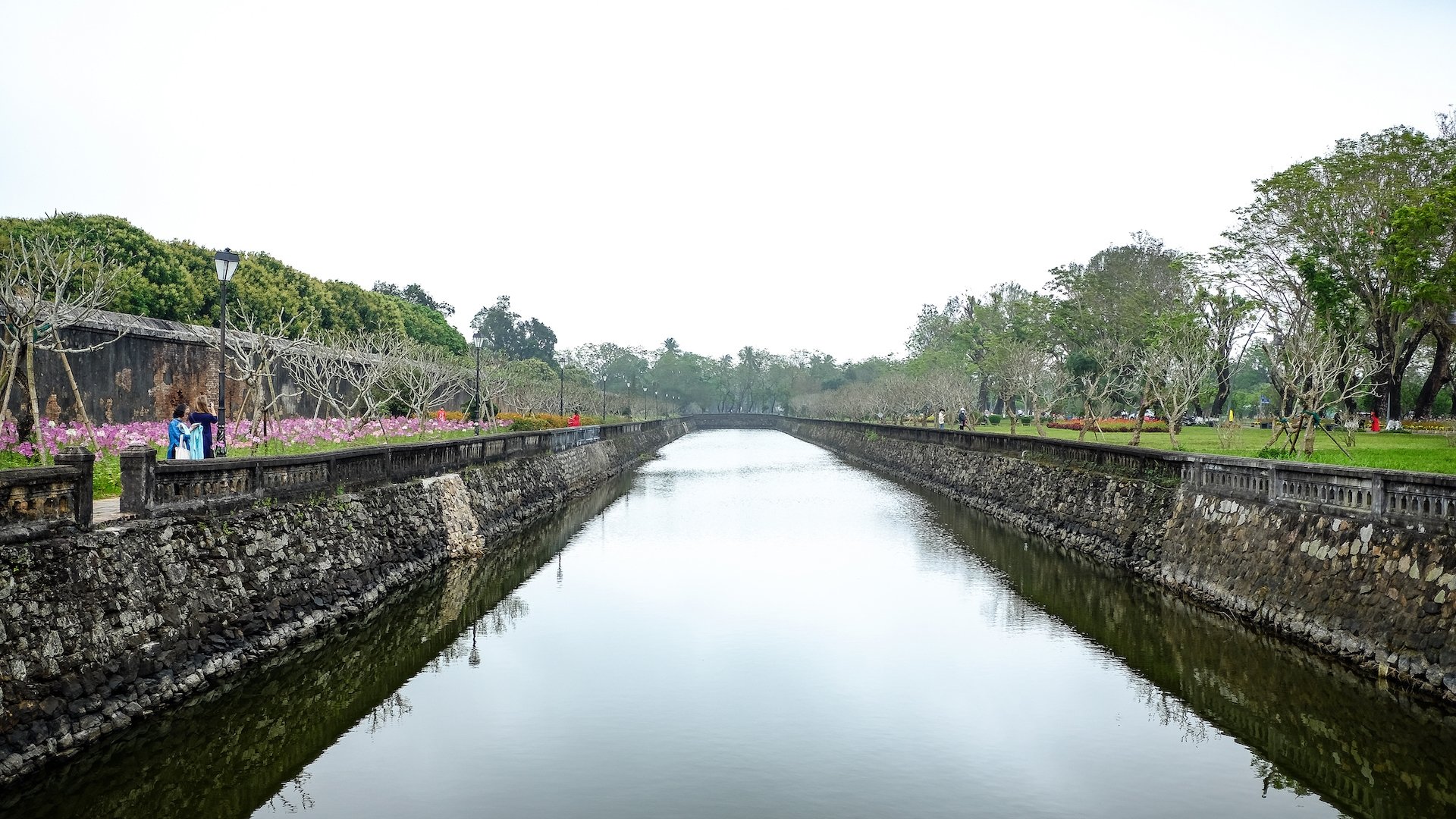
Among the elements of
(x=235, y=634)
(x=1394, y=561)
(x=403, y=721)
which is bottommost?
(x=403, y=721)

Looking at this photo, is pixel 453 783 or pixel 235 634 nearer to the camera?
pixel 453 783

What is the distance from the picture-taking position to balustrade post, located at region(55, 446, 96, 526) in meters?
9.37

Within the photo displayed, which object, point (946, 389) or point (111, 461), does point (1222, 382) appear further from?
point (111, 461)

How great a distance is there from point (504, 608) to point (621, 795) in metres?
8.50

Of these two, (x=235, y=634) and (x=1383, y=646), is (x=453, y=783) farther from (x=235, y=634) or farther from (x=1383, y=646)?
(x=1383, y=646)

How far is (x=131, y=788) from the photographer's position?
27.7 ft

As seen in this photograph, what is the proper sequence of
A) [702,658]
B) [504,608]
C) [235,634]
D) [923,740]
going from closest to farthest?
[923,740]
[235,634]
[702,658]
[504,608]

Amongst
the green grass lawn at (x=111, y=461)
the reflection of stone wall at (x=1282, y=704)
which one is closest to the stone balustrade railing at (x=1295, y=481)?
the reflection of stone wall at (x=1282, y=704)

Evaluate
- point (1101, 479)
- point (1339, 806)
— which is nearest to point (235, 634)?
point (1339, 806)

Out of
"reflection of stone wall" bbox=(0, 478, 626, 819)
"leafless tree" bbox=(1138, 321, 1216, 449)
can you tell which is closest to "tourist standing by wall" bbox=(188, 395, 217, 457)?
"reflection of stone wall" bbox=(0, 478, 626, 819)

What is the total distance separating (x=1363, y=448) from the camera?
24812 millimetres

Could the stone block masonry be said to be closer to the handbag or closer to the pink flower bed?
the pink flower bed

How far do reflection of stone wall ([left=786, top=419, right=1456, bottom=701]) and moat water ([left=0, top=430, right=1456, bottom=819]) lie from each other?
46 centimetres

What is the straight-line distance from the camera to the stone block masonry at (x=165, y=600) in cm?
836
